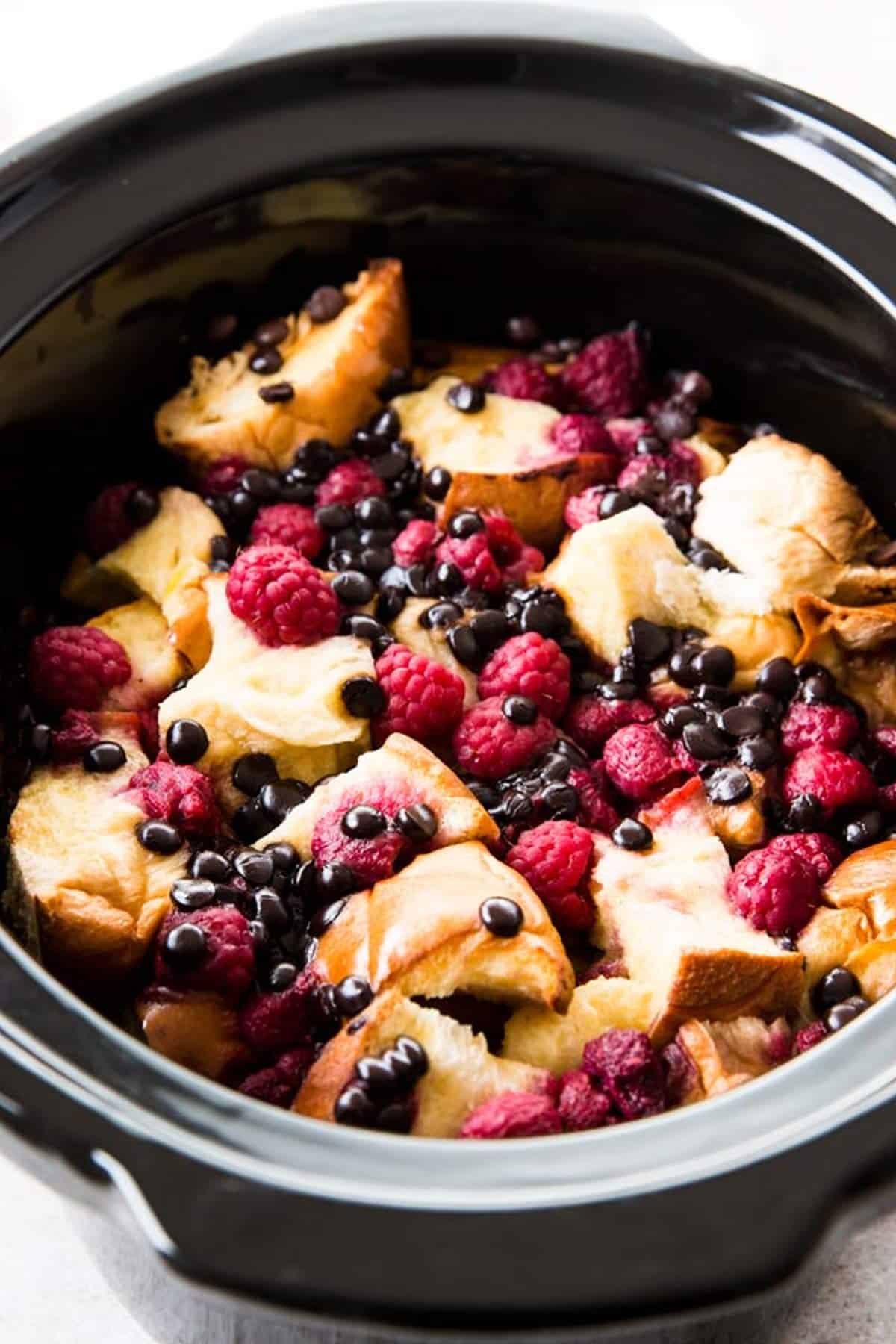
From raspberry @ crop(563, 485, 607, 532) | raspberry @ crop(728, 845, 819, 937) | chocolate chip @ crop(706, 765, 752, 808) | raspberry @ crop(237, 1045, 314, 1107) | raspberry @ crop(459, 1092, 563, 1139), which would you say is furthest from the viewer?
raspberry @ crop(563, 485, 607, 532)

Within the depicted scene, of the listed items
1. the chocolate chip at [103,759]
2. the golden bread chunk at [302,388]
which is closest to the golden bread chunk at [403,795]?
the chocolate chip at [103,759]

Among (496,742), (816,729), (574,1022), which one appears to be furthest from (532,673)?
(574,1022)

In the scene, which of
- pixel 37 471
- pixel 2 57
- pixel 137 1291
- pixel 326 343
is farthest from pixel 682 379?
pixel 2 57

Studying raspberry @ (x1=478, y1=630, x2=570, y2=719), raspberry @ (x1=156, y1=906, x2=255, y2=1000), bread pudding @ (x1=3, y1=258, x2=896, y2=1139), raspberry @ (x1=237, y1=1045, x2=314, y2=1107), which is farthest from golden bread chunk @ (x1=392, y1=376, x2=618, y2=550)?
raspberry @ (x1=237, y1=1045, x2=314, y2=1107)

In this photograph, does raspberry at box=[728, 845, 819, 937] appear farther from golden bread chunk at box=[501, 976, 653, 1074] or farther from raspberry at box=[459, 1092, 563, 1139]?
raspberry at box=[459, 1092, 563, 1139]

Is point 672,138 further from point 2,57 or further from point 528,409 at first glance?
point 2,57
